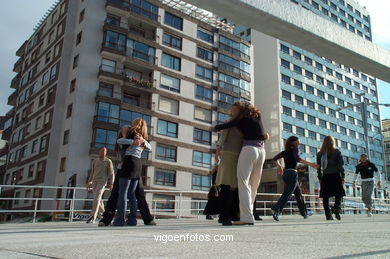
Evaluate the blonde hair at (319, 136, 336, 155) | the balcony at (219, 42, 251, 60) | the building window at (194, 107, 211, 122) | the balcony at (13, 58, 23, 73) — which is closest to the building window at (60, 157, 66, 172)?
the building window at (194, 107, 211, 122)

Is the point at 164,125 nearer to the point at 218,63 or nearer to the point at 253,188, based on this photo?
the point at 218,63

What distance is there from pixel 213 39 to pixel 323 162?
3698 cm

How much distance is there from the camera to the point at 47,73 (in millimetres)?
39688

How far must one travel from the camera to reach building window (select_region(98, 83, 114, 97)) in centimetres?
3406

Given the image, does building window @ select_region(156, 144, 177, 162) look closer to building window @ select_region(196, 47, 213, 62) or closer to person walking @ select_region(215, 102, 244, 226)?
building window @ select_region(196, 47, 213, 62)

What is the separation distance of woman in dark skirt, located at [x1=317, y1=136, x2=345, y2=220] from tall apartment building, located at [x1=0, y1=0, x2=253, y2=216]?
23423 mm

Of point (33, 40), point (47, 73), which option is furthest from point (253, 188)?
point (33, 40)

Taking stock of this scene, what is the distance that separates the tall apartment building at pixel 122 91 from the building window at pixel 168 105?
0.11 meters

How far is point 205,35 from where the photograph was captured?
43844mm

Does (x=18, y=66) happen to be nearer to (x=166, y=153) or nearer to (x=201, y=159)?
(x=166, y=153)

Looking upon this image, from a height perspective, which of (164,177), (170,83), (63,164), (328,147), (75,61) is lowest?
(328,147)

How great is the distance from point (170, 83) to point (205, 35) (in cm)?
870

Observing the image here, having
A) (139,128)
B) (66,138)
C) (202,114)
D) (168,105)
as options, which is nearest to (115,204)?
(139,128)

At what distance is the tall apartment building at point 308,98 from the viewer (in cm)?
5194
